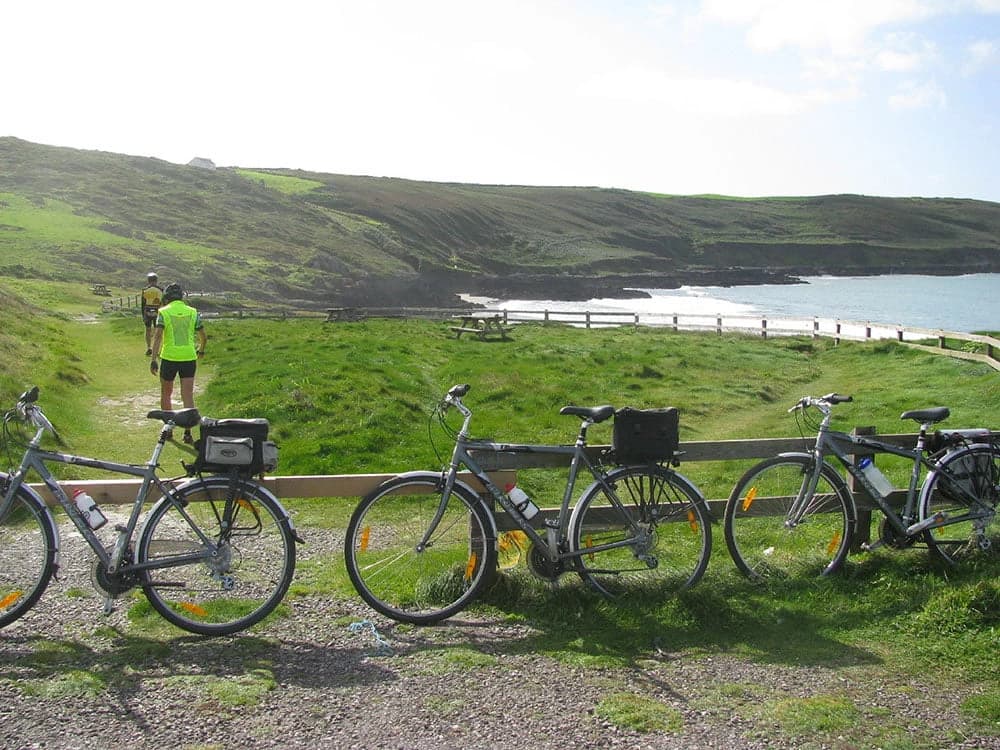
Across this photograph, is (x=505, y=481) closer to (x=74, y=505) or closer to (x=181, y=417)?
(x=181, y=417)

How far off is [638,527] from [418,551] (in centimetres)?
156

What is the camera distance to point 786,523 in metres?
6.64

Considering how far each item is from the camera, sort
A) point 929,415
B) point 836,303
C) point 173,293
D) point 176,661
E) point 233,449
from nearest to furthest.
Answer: point 176,661
point 233,449
point 929,415
point 173,293
point 836,303

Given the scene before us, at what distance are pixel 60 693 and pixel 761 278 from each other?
175372 millimetres

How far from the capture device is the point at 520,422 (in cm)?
1634

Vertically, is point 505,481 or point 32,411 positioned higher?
point 32,411

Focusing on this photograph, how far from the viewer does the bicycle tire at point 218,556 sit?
571 cm

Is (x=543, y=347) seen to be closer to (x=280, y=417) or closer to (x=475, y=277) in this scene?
(x=280, y=417)

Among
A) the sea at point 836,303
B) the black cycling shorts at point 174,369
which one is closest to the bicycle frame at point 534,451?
the black cycling shorts at point 174,369

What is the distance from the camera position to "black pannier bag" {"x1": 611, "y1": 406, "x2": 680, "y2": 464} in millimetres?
6273

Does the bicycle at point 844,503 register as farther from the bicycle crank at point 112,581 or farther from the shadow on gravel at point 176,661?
the bicycle crank at point 112,581

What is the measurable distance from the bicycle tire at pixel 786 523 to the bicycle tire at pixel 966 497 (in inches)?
24.6

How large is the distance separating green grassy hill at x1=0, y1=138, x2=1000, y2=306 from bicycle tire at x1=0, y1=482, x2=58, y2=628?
58.3 meters

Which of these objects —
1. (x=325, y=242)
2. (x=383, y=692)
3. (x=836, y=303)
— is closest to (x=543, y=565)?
(x=383, y=692)
